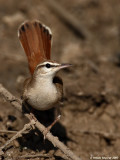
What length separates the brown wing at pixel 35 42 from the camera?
5152mm

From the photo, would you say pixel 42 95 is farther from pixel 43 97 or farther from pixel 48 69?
pixel 48 69

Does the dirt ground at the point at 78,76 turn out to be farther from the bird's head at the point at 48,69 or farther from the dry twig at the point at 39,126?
the bird's head at the point at 48,69

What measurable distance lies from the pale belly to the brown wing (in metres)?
0.77

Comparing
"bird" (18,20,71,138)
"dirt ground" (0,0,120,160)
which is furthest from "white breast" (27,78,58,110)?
"dirt ground" (0,0,120,160)

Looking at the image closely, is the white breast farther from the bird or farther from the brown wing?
the brown wing

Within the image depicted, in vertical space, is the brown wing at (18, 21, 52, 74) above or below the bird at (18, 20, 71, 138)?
above

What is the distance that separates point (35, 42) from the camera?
5270 millimetres

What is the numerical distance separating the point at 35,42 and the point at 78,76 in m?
1.71

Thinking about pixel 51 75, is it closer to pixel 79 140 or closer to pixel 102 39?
pixel 79 140

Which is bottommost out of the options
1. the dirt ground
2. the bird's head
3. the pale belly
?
the dirt ground

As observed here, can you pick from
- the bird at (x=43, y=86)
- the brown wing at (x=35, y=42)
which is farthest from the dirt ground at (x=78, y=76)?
the brown wing at (x=35, y=42)

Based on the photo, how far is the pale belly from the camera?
444 cm

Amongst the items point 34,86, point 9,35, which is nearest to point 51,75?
point 34,86

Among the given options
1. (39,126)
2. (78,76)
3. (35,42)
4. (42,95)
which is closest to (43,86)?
(42,95)
